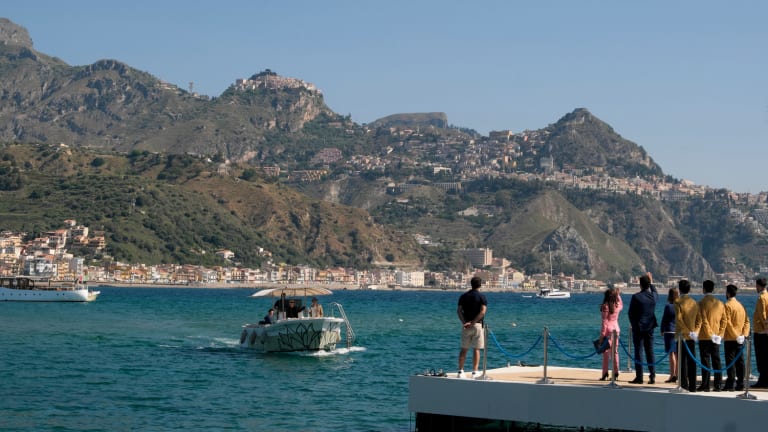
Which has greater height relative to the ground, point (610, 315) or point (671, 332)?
point (610, 315)

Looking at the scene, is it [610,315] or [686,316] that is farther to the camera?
[610,315]

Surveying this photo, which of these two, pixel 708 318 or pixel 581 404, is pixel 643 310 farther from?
pixel 581 404

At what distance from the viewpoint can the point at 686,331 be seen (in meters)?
17.7

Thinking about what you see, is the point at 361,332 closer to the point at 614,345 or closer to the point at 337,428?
the point at 337,428

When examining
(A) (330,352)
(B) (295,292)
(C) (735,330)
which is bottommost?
(A) (330,352)

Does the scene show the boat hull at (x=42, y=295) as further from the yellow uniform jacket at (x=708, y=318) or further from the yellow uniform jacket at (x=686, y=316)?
the yellow uniform jacket at (x=708, y=318)

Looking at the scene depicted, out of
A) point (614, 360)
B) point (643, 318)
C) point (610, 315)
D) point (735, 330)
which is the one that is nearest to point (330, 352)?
point (610, 315)

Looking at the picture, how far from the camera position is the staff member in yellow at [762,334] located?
18172 millimetres

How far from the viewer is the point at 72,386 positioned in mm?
36031

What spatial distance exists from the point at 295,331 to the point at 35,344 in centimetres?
1569

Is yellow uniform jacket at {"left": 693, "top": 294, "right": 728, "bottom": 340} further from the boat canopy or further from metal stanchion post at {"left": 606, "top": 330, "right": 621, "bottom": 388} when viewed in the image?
the boat canopy

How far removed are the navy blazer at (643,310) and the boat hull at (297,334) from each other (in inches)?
1164

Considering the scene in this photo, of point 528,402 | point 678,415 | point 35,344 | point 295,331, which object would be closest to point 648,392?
point 678,415

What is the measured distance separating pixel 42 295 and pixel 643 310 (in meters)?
123
